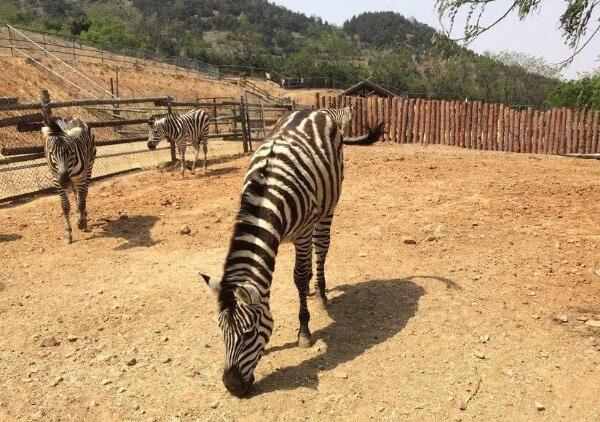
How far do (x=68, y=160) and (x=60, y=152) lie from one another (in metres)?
0.20

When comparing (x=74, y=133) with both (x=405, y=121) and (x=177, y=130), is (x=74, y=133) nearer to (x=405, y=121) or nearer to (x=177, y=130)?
(x=177, y=130)

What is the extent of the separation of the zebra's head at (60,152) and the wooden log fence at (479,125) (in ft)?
40.8

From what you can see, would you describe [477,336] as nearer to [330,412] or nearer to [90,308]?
[330,412]

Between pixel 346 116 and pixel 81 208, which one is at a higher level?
pixel 346 116

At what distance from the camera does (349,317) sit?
5.44 meters

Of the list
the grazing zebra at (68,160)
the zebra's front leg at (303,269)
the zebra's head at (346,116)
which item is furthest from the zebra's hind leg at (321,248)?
the zebra's head at (346,116)

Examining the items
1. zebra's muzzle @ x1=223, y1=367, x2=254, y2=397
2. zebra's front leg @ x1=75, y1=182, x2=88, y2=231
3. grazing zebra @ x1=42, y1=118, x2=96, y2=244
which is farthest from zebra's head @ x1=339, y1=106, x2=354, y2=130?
zebra's muzzle @ x1=223, y1=367, x2=254, y2=397

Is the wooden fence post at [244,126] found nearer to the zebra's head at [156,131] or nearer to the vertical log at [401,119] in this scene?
the zebra's head at [156,131]

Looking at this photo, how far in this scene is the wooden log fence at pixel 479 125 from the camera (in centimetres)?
1652

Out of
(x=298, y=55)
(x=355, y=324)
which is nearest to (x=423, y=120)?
(x=355, y=324)

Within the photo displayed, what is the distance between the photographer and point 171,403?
4.10 meters

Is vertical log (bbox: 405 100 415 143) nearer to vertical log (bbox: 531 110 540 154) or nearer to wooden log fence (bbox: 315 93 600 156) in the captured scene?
wooden log fence (bbox: 315 93 600 156)

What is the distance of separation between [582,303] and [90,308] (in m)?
5.81

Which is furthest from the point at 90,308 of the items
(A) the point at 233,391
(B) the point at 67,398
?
(A) the point at 233,391
